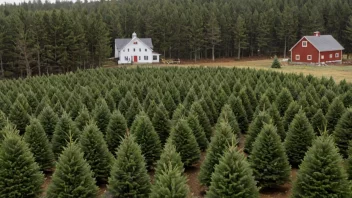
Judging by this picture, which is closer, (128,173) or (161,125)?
(128,173)

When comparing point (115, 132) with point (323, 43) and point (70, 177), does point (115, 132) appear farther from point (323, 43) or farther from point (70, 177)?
point (323, 43)

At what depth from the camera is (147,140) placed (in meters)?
16.2

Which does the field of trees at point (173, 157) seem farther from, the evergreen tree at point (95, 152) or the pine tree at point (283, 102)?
the pine tree at point (283, 102)

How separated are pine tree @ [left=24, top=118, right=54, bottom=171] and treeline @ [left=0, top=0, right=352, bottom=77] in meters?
44.5

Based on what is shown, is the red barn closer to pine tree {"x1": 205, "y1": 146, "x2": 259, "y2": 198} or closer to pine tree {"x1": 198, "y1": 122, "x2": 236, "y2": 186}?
pine tree {"x1": 198, "y1": 122, "x2": 236, "y2": 186}

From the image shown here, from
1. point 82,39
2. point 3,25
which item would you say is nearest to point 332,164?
point 82,39

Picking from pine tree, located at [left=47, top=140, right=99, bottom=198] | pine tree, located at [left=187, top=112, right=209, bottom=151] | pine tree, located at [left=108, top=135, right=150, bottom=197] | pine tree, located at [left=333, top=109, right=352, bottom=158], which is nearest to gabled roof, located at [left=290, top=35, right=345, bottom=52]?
pine tree, located at [left=333, top=109, right=352, bottom=158]

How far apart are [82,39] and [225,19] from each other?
34952 mm

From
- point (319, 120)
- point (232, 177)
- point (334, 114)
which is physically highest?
point (334, 114)

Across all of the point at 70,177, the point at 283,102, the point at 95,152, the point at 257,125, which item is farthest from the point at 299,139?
the point at 70,177

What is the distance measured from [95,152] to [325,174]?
8601 millimetres

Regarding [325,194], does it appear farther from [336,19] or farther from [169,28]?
[336,19]

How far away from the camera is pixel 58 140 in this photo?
56.9 ft

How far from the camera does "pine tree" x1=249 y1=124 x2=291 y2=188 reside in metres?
13.6
